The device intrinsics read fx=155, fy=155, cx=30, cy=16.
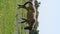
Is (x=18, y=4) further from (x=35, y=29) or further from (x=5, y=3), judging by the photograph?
(x=35, y=29)

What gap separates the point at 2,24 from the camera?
44.5 inches

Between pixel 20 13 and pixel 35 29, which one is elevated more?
pixel 20 13

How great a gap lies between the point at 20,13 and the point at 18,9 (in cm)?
4

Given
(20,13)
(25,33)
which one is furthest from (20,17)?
(25,33)

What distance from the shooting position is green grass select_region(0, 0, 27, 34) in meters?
1.13

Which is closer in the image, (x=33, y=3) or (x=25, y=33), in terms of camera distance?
(x=33, y=3)

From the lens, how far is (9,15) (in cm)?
116

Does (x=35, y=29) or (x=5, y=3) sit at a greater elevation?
(x=5, y=3)

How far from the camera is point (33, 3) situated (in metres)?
1.12

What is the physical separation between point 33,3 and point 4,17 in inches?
9.3

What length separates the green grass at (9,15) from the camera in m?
1.13

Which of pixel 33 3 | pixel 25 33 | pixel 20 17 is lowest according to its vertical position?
pixel 25 33

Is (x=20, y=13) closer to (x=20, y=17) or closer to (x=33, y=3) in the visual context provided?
(x=20, y=17)

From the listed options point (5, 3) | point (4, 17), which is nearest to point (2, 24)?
point (4, 17)
